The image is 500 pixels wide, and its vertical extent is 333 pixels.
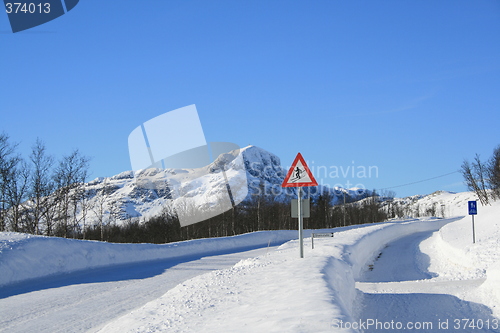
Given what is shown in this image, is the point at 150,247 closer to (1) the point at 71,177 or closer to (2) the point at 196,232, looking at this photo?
(1) the point at 71,177

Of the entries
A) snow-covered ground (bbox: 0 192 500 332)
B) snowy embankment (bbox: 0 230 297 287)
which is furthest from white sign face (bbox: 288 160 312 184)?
snowy embankment (bbox: 0 230 297 287)

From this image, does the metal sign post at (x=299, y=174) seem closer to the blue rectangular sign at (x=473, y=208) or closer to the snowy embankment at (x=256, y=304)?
the snowy embankment at (x=256, y=304)

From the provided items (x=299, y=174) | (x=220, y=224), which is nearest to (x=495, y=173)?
(x=220, y=224)

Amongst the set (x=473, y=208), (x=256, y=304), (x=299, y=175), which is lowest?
(x=256, y=304)

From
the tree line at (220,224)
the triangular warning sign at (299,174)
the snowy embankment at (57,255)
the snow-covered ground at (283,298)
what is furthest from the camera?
the tree line at (220,224)

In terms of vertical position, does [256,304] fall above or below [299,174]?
below

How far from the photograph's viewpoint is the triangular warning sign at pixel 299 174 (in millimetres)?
10891

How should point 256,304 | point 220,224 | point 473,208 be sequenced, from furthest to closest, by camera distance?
point 220,224, point 473,208, point 256,304

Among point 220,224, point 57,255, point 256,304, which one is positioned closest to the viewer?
point 256,304

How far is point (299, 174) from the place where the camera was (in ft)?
36.1

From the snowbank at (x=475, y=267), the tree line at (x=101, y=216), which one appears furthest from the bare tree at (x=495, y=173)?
the snowbank at (x=475, y=267)

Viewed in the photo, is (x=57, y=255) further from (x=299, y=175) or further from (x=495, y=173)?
(x=495, y=173)

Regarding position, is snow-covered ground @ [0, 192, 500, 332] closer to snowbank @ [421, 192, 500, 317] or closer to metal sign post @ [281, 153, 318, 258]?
snowbank @ [421, 192, 500, 317]

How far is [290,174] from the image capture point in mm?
11000
